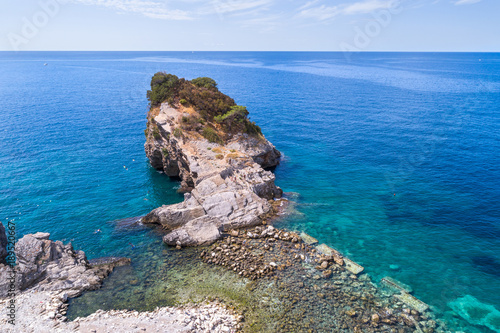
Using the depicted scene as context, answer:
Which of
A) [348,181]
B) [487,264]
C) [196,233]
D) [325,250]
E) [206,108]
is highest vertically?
[206,108]

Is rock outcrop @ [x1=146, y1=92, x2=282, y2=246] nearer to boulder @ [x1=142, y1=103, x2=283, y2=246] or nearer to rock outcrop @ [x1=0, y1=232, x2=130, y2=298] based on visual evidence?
boulder @ [x1=142, y1=103, x2=283, y2=246]

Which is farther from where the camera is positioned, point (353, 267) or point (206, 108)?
point (206, 108)

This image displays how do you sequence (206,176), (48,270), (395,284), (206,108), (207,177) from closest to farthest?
(48,270), (395,284), (207,177), (206,176), (206,108)

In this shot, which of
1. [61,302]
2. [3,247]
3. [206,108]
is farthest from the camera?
[206,108]

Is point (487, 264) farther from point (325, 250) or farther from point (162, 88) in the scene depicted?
point (162, 88)

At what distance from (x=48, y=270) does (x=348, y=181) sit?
161 feet

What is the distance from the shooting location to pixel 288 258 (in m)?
36.7

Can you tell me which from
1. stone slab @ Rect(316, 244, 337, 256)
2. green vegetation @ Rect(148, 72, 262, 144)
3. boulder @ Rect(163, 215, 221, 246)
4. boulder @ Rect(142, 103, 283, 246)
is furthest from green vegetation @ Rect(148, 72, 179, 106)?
stone slab @ Rect(316, 244, 337, 256)

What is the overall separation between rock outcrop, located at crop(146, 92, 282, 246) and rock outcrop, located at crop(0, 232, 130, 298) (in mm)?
10034

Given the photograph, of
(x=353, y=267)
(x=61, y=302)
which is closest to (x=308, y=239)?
(x=353, y=267)

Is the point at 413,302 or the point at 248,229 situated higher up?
the point at 248,229

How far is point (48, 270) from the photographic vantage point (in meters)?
32.8

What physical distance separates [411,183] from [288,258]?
3309 cm

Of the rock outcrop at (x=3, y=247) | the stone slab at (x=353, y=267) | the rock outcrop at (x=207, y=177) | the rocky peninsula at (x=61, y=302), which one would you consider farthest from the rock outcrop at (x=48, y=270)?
the stone slab at (x=353, y=267)
